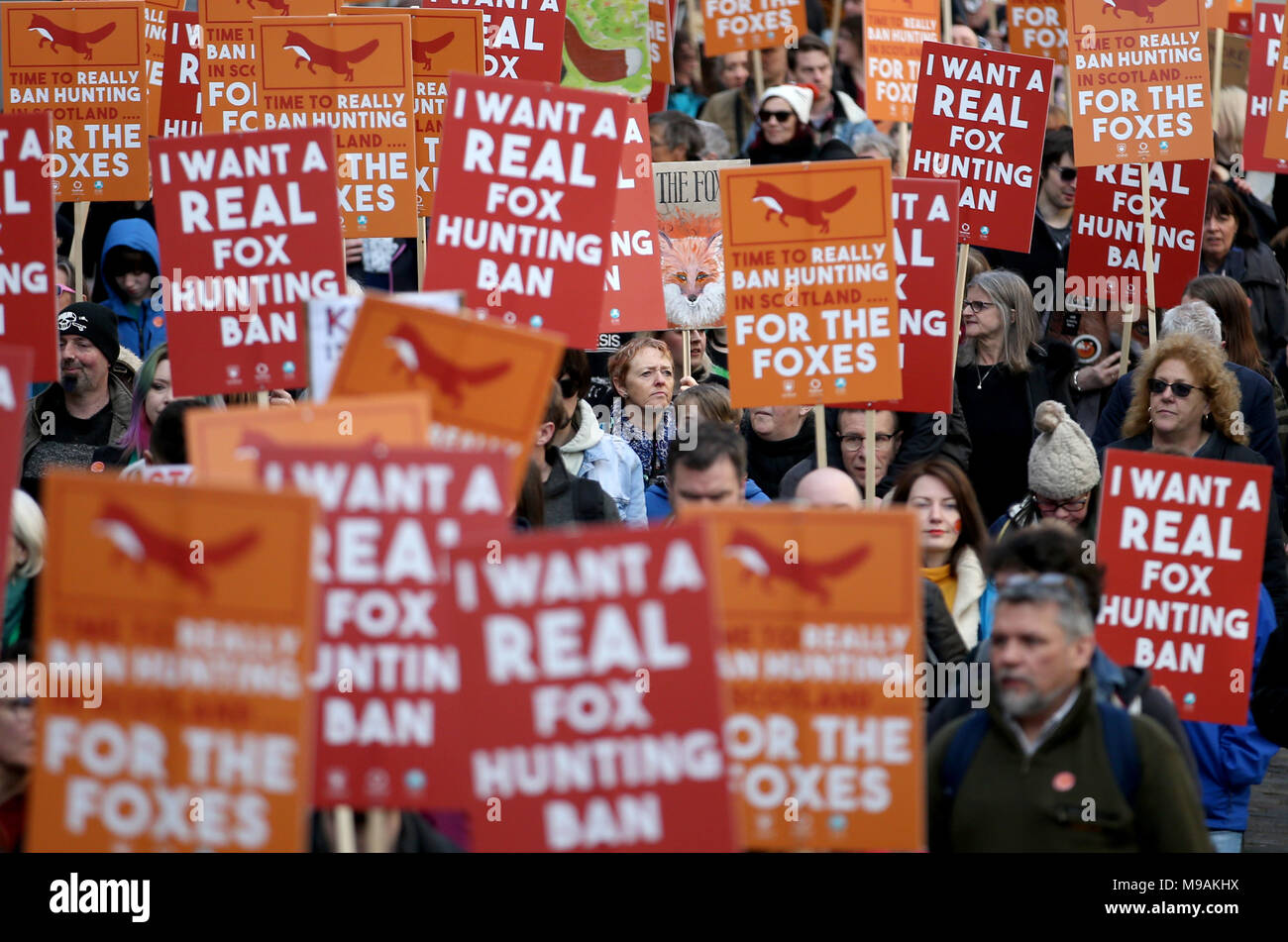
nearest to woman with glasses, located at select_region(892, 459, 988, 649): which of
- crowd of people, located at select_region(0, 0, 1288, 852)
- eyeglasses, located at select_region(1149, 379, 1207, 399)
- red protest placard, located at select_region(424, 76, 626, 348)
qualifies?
crowd of people, located at select_region(0, 0, 1288, 852)

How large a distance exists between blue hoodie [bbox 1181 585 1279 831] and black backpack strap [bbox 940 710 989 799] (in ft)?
7.00

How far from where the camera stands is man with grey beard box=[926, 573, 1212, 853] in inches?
179

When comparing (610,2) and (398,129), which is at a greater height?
(610,2)

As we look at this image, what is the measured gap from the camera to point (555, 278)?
7031 mm

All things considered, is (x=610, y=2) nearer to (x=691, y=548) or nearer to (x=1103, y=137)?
(x=1103, y=137)

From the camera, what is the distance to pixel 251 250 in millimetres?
6895

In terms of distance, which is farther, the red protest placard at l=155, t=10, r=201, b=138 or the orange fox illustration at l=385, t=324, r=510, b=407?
the red protest placard at l=155, t=10, r=201, b=138

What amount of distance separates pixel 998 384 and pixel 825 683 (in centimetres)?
528

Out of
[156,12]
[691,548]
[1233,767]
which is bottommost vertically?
[1233,767]

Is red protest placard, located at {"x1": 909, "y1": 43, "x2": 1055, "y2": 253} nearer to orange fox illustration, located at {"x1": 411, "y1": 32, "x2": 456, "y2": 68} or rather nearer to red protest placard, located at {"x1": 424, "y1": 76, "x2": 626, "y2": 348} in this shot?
orange fox illustration, located at {"x1": 411, "y1": 32, "x2": 456, "y2": 68}

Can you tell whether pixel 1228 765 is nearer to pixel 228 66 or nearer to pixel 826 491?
pixel 826 491

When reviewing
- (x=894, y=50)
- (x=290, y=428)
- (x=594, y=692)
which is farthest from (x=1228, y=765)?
(x=894, y=50)

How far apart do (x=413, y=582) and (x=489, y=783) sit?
0.48m

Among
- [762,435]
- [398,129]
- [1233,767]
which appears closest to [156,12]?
[398,129]
